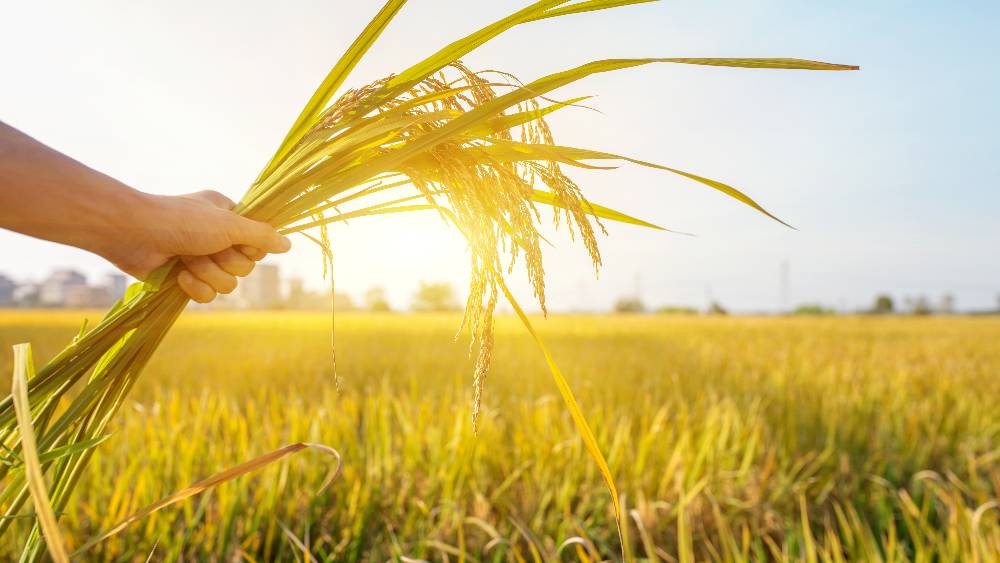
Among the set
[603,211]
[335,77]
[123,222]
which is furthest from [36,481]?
[603,211]

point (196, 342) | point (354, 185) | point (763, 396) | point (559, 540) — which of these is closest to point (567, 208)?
point (354, 185)

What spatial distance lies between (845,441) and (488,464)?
2677 millimetres

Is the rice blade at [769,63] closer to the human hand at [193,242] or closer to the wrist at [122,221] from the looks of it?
the human hand at [193,242]

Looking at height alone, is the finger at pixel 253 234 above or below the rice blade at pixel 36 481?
above

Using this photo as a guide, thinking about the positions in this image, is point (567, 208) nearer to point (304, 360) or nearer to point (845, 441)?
point (845, 441)

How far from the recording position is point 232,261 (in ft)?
4.04

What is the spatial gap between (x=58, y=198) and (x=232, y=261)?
0.30 metres

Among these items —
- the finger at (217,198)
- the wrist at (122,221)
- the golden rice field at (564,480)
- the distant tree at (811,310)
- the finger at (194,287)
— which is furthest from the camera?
→ the distant tree at (811,310)

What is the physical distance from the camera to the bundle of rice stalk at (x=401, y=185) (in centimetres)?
106

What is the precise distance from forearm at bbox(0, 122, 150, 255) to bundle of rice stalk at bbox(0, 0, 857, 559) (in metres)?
0.13

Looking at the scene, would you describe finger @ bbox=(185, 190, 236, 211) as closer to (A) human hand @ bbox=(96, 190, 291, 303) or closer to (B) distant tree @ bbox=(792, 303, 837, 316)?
(A) human hand @ bbox=(96, 190, 291, 303)

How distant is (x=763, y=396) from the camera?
5586 mm

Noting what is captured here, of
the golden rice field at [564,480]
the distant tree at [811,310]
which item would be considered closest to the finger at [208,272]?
the golden rice field at [564,480]

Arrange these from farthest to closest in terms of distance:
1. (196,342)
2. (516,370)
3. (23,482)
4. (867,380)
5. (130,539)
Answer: (196,342) < (516,370) < (867,380) < (130,539) < (23,482)
